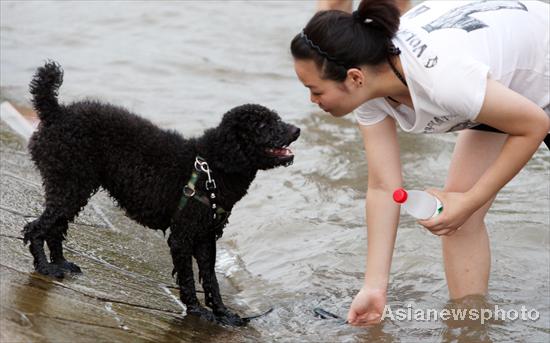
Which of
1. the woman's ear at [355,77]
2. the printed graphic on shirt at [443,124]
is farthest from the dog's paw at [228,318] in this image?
the woman's ear at [355,77]

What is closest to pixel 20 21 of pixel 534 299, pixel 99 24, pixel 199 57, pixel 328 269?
pixel 99 24

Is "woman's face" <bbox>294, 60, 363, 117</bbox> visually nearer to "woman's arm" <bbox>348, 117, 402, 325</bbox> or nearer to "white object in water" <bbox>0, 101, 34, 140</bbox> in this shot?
"woman's arm" <bbox>348, 117, 402, 325</bbox>

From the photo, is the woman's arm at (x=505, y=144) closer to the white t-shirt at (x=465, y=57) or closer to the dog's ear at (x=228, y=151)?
the white t-shirt at (x=465, y=57)

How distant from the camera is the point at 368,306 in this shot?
4379 millimetres

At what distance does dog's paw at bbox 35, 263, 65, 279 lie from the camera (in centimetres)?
450

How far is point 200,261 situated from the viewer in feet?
15.7

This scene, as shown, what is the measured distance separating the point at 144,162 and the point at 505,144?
1816 millimetres

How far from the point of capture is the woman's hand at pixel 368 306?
4352 millimetres

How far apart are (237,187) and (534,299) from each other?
1.96 metres

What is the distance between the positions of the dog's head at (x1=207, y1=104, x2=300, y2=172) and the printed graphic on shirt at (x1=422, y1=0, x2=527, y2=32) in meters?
0.99

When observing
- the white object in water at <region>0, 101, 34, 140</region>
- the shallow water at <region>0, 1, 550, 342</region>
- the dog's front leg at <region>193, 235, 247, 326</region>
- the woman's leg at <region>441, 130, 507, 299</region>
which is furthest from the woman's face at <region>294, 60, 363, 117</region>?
the white object in water at <region>0, 101, 34, 140</region>

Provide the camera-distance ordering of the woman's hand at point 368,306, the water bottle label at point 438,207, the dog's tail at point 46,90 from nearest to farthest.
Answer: the water bottle label at point 438,207 < the woman's hand at point 368,306 < the dog's tail at point 46,90

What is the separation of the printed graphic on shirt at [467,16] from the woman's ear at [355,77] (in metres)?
0.35

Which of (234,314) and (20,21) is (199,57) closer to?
(20,21)
